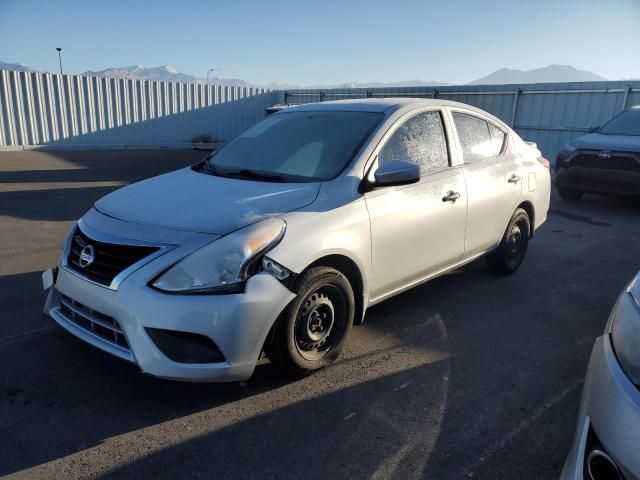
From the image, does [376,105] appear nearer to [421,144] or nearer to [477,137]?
[421,144]

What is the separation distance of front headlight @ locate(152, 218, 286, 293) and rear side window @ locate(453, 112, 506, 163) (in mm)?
2374

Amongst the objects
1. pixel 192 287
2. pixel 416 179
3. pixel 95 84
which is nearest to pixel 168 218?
pixel 192 287

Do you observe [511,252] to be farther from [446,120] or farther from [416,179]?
[416,179]

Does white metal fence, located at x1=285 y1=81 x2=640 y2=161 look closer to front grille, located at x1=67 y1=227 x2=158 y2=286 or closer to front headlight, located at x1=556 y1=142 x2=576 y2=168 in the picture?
front headlight, located at x1=556 y1=142 x2=576 y2=168

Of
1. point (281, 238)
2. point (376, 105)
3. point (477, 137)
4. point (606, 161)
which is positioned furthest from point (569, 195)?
point (281, 238)

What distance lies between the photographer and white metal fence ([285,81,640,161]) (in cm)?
1236

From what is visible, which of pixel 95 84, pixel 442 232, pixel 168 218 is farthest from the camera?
pixel 95 84

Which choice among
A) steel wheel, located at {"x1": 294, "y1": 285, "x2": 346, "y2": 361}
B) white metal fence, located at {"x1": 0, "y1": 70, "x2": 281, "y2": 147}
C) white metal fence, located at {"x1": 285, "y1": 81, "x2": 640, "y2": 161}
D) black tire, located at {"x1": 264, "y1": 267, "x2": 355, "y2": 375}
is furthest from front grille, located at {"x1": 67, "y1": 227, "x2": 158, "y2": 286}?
white metal fence, located at {"x1": 0, "y1": 70, "x2": 281, "y2": 147}

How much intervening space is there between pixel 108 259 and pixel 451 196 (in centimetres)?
256

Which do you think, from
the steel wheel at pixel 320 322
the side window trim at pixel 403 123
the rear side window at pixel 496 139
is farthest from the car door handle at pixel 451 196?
the steel wheel at pixel 320 322

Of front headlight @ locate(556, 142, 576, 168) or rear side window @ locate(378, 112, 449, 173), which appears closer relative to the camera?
rear side window @ locate(378, 112, 449, 173)

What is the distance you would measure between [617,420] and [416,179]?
2.02 metres

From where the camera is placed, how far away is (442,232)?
12.8ft

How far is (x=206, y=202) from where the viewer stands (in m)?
3.01
